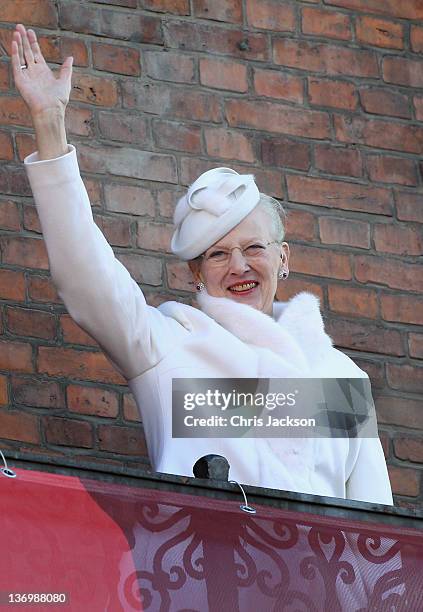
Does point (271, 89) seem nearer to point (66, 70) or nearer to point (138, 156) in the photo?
point (138, 156)

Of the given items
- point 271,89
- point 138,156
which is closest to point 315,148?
point 271,89

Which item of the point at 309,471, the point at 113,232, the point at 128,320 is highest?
the point at 113,232

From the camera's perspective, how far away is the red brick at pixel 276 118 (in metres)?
5.35

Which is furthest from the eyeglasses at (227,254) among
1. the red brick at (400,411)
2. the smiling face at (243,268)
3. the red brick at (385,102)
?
the red brick at (385,102)

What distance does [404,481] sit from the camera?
5277mm

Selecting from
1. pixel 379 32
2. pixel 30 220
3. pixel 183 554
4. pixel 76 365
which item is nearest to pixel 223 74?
pixel 379 32

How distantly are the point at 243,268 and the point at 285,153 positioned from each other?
122 cm

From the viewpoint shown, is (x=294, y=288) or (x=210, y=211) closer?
(x=210, y=211)

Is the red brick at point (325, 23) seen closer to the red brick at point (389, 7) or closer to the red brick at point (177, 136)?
the red brick at point (389, 7)

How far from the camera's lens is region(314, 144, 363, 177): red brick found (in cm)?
A: 543

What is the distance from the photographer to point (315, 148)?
214 inches

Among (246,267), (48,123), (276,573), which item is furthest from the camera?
(246,267)

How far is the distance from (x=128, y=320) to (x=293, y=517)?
2.21ft

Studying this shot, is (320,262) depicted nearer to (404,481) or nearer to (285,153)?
(285,153)
